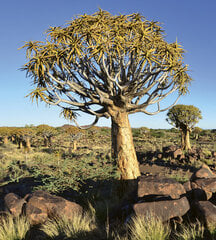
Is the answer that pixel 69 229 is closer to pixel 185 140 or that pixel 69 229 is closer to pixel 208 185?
pixel 208 185

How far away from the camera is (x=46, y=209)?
5.25 m

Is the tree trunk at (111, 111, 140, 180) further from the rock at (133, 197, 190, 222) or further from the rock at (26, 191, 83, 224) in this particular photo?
the rock at (133, 197, 190, 222)

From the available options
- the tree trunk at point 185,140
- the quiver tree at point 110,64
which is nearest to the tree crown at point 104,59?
the quiver tree at point 110,64

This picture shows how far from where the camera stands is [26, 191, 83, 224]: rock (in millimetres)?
5086

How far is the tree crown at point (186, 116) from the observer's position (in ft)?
60.2

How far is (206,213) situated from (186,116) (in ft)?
50.2

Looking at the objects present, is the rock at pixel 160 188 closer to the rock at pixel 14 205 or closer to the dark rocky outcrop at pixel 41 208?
the dark rocky outcrop at pixel 41 208

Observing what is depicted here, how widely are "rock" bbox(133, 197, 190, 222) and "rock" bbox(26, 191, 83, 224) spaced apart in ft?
5.56

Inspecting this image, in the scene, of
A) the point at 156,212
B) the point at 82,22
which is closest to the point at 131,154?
the point at 156,212

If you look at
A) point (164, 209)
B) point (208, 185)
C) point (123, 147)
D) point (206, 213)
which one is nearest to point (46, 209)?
point (164, 209)

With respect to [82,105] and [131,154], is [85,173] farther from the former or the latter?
[82,105]

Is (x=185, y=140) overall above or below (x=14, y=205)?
above

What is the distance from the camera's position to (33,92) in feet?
23.6

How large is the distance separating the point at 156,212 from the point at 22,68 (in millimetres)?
7046
